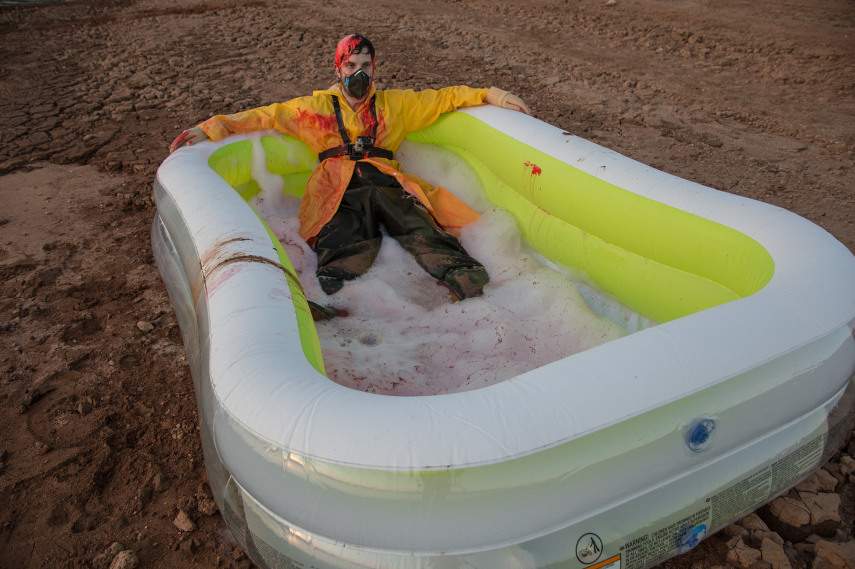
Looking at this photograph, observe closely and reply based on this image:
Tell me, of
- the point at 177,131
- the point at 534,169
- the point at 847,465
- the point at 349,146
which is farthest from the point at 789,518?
the point at 177,131

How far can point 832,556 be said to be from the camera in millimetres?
1425

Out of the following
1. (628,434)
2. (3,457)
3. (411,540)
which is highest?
(628,434)

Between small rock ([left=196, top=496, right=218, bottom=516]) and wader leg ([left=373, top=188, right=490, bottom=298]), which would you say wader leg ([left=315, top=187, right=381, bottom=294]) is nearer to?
wader leg ([left=373, top=188, right=490, bottom=298])

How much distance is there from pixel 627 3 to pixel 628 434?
5944 millimetres

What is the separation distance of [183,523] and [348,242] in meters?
1.19

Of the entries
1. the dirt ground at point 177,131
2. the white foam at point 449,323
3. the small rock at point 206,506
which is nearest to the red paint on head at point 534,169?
the white foam at point 449,323

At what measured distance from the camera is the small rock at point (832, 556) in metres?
1.41

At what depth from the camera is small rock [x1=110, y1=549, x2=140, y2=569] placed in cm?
144

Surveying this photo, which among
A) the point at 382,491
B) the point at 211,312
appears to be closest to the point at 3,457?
the point at 211,312

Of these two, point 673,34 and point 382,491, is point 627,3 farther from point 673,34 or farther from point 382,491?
point 382,491

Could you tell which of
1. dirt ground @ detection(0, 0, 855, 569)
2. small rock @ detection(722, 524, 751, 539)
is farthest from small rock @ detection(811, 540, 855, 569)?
small rock @ detection(722, 524, 751, 539)

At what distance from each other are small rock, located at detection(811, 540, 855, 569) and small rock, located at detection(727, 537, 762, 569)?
4.9 inches

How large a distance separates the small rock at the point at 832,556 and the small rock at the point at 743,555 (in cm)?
12

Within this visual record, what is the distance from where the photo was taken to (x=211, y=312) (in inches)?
60.7
